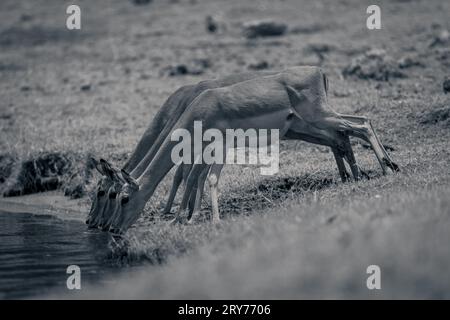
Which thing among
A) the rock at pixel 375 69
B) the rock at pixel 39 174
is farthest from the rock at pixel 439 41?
the rock at pixel 39 174

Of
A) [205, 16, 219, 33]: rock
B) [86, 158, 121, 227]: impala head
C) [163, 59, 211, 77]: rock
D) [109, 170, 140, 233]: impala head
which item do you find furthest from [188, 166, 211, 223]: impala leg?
[205, 16, 219, 33]: rock

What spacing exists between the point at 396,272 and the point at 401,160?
629 centimetres

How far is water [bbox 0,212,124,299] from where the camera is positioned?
28.9ft

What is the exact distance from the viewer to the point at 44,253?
34.7 feet

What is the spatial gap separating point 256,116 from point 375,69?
7468mm

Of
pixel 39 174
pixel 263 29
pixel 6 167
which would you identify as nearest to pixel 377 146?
pixel 39 174

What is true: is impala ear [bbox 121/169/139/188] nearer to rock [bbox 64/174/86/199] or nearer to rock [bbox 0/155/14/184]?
rock [bbox 64/174/86/199]

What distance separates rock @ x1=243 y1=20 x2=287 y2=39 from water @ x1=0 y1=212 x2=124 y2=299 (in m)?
12.6

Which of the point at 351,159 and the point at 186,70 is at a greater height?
→ the point at 186,70

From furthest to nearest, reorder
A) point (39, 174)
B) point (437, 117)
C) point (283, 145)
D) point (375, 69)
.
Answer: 1. point (375, 69)
2. point (39, 174)
3. point (283, 145)
4. point (437, 117)

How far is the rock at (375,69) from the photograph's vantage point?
18.0 metres

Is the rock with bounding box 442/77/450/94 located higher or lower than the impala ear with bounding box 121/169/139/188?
higher

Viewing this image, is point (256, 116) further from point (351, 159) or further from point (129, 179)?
point (129, 179)
